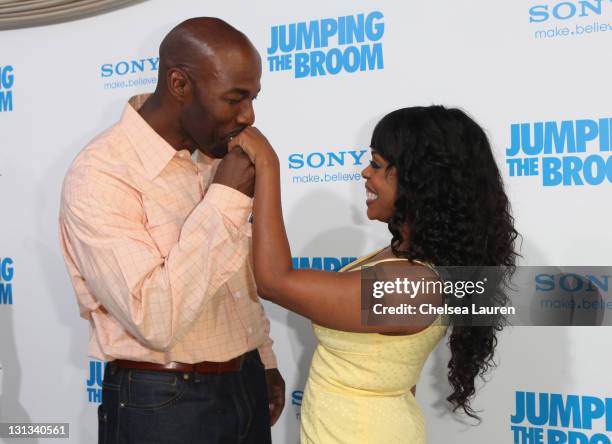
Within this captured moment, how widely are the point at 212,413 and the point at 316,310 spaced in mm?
327

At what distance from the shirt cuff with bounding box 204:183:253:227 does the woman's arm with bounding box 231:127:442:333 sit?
0.06 meters

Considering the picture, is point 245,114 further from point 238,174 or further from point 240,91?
point 238,174

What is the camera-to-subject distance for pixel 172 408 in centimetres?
134

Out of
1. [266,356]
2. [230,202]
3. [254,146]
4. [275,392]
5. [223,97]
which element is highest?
[223,97]

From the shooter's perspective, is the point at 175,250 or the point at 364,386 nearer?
the point at 175,250

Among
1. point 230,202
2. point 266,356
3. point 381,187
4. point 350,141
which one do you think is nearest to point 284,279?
point 230,202

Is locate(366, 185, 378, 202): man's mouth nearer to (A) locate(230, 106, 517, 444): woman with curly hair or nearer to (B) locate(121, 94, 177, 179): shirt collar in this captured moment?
(A) locate(230, 106, 517, 444): woman with curly hair

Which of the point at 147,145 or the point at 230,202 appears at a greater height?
the point at 147,145

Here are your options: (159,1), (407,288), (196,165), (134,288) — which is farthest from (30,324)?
(407,288)

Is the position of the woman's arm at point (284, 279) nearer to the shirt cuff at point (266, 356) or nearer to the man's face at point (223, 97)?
the man's face at point (223, 97)

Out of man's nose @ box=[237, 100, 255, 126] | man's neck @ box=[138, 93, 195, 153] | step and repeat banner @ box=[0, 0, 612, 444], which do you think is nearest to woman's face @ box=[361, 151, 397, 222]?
man's nose @ box=[237, 100, 255, 126]

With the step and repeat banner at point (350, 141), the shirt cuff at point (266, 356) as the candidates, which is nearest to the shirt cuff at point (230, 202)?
the shirt cuff at point (266, 356)

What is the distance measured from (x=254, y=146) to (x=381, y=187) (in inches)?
11.7

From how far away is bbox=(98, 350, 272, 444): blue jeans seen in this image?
4.38 ft
